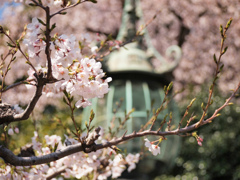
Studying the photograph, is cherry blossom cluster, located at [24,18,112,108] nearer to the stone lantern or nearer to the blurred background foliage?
the stone lantern

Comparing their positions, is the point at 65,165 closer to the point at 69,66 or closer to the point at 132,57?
the point at 69,66

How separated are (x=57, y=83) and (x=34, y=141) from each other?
0.62m

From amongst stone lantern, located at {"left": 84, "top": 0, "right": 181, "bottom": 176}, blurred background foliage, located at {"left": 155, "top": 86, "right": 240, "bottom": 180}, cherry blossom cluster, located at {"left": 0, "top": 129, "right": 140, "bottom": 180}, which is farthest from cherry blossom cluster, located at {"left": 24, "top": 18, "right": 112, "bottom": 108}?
blurred background foliage, located at {"left": 155, "top": 86, "right": 240, "bottom": 180}

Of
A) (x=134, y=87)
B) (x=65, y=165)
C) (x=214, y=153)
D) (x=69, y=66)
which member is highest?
(x=69, y=66)

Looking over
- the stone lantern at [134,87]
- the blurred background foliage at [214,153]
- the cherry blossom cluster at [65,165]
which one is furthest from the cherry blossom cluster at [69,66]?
the blurred background foliage at [214,153]

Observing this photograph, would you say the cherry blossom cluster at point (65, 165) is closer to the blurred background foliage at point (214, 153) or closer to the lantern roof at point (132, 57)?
the lantern roof at point (132, 57)

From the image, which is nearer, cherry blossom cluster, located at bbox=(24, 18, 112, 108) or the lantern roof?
cherry blossom cluster, located at bbox=(24, 18, 112, 108)

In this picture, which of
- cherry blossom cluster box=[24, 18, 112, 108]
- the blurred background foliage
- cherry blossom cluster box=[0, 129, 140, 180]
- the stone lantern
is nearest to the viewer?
cherry blossom cluster box=[24, 18, 112, 108]

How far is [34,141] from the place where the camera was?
2010 mm

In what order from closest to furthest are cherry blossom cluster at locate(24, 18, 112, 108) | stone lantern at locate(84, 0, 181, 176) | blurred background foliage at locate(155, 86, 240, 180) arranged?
cherry blossom cluster at locate(24, 18, 112, 108)
stone lantern at locate(84, 0, 181, 176)
blurred background foliage at locate(155, 86, 240, 180)

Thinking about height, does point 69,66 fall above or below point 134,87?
above

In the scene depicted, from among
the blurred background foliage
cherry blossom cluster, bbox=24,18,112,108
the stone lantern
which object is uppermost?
cherry blossom cluster, bbox=24,18,112,108

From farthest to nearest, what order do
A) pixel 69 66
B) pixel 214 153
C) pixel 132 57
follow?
1. pixel 214 153
2. pixel 132 57
3. pixel 69 66

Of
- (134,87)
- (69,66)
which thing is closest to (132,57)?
(134,87)
